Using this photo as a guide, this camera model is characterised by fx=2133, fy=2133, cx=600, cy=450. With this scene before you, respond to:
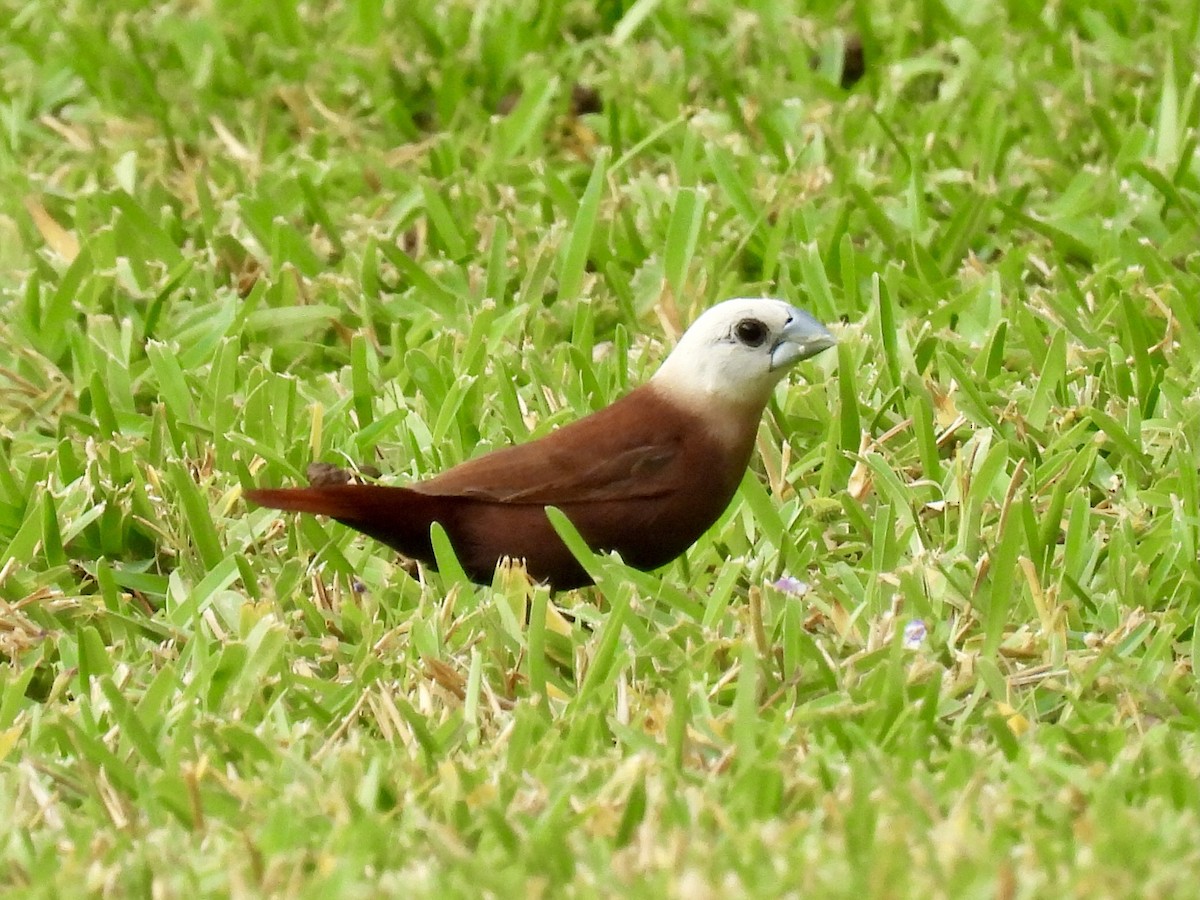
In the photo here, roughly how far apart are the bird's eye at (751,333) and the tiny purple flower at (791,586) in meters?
0.41

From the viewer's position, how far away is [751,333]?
3.71 m

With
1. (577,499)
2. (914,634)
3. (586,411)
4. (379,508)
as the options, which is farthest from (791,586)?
(586,411)

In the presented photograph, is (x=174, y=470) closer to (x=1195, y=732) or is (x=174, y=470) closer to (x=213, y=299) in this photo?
(x=213, y=299)

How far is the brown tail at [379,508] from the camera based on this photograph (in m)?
3.46

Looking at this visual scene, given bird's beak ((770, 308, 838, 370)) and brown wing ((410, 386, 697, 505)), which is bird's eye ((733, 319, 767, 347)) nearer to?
bird's beak ((770, 308, 838, 370))

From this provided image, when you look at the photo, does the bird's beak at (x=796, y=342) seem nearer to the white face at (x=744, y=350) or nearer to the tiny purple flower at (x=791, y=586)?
the white face at (x=744, y=350)

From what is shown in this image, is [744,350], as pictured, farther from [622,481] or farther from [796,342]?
[622,481]

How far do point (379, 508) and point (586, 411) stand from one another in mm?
964

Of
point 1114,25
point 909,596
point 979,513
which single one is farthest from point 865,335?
point 1114,25

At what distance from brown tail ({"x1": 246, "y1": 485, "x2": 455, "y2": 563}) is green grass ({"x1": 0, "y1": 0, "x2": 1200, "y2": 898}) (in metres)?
0.13

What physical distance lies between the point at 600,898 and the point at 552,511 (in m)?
1.02

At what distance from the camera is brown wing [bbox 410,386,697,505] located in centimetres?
358

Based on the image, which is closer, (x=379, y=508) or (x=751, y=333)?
(x=379, y=508)

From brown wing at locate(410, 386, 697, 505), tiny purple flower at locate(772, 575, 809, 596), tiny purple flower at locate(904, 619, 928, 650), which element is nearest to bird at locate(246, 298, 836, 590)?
brown wing at locate(410, 386, 697, 505)
